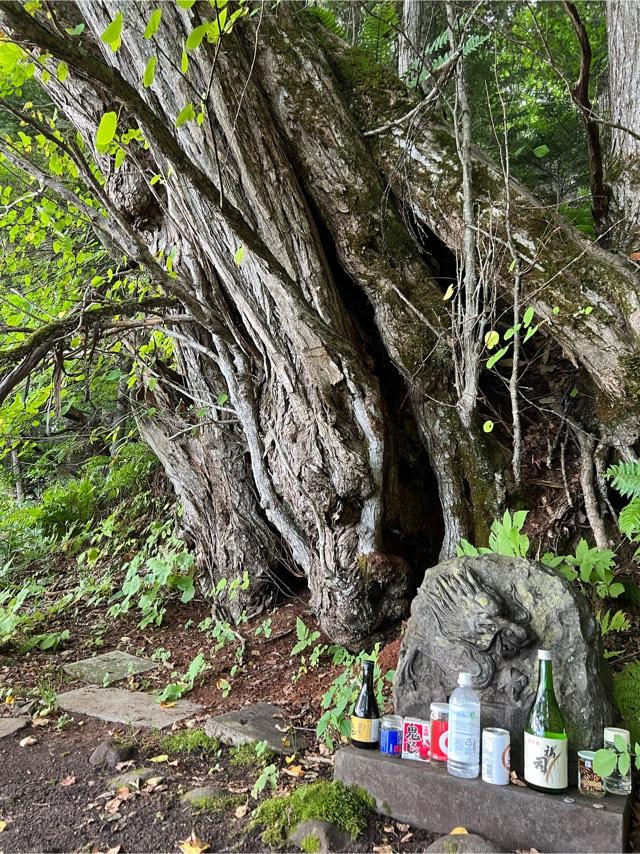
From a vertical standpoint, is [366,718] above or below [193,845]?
above

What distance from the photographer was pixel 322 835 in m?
2.16

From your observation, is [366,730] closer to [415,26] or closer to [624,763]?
[624,763]

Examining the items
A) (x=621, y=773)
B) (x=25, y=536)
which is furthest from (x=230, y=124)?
(x=25, y=536)

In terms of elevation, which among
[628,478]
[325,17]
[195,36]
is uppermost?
[325,17]

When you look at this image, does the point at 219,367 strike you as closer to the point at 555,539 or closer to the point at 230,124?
the point at 230,124

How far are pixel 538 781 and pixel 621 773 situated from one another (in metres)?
0.29

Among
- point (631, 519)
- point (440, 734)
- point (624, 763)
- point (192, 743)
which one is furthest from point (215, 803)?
point (631, 519)

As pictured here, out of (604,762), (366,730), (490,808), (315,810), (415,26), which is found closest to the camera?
(604,762)

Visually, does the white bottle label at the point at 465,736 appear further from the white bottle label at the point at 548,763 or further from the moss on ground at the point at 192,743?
the moss on ground at the point at 192,743

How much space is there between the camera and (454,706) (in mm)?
2256

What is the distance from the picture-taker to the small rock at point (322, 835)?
2.13 metres

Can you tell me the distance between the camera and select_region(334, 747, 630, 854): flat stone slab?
197cm

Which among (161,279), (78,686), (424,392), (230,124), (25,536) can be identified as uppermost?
(230,124)

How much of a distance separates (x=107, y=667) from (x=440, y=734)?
10.2ft
